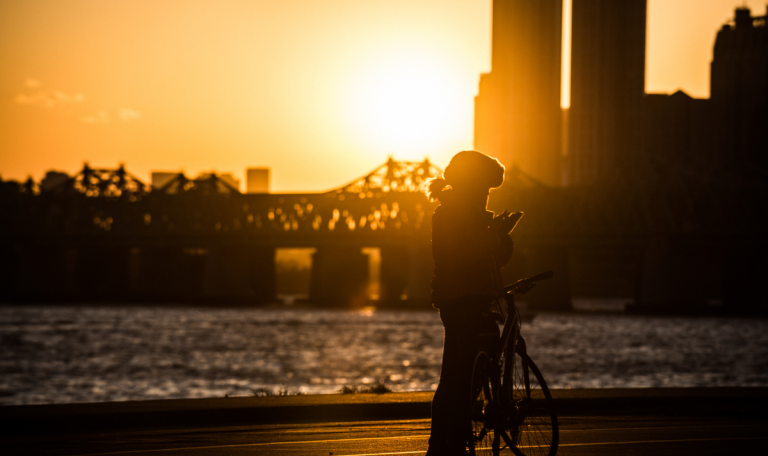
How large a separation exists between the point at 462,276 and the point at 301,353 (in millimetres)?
62646

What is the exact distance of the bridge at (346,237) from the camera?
119500 mm

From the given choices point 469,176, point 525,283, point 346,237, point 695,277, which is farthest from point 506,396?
point 346,237

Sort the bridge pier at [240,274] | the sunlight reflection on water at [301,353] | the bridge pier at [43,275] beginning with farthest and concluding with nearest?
1. the bridge pier at [43,275]
2. the bridge pier at [240,274]
3. the sunlight reflection on water at [301,353]

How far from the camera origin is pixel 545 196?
476ft

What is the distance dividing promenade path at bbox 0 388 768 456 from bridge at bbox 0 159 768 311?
101767 mm

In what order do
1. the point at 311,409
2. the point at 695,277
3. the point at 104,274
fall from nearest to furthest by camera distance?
1. the point at 311,409
2. the point at 695,277
3. the point at 104,274

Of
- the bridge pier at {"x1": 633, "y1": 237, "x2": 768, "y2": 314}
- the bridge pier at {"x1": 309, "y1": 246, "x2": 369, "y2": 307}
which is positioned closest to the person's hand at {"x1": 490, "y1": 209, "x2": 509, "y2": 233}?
the bridge pier at {"x1": 633, "y1": 237, "x2": 768, "y2": 314}

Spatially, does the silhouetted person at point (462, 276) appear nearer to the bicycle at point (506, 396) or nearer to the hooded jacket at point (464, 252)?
the hooded jacket at point (464, 252)

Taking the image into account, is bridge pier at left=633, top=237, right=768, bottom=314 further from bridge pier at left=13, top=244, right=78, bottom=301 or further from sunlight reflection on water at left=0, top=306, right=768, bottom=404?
bridge pier at left=13, top=244, right=78, bottom=301

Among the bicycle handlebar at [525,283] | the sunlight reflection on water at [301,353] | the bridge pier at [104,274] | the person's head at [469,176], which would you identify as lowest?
the sunlight reflection on water at [301,353]

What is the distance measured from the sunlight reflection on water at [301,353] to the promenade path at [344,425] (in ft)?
24.9

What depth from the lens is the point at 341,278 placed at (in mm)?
138000

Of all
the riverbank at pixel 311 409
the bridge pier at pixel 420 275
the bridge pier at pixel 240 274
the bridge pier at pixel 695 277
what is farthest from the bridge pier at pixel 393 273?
the riverbank at pixel 311 409

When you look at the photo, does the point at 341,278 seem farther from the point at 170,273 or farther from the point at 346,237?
the point at 170,273
